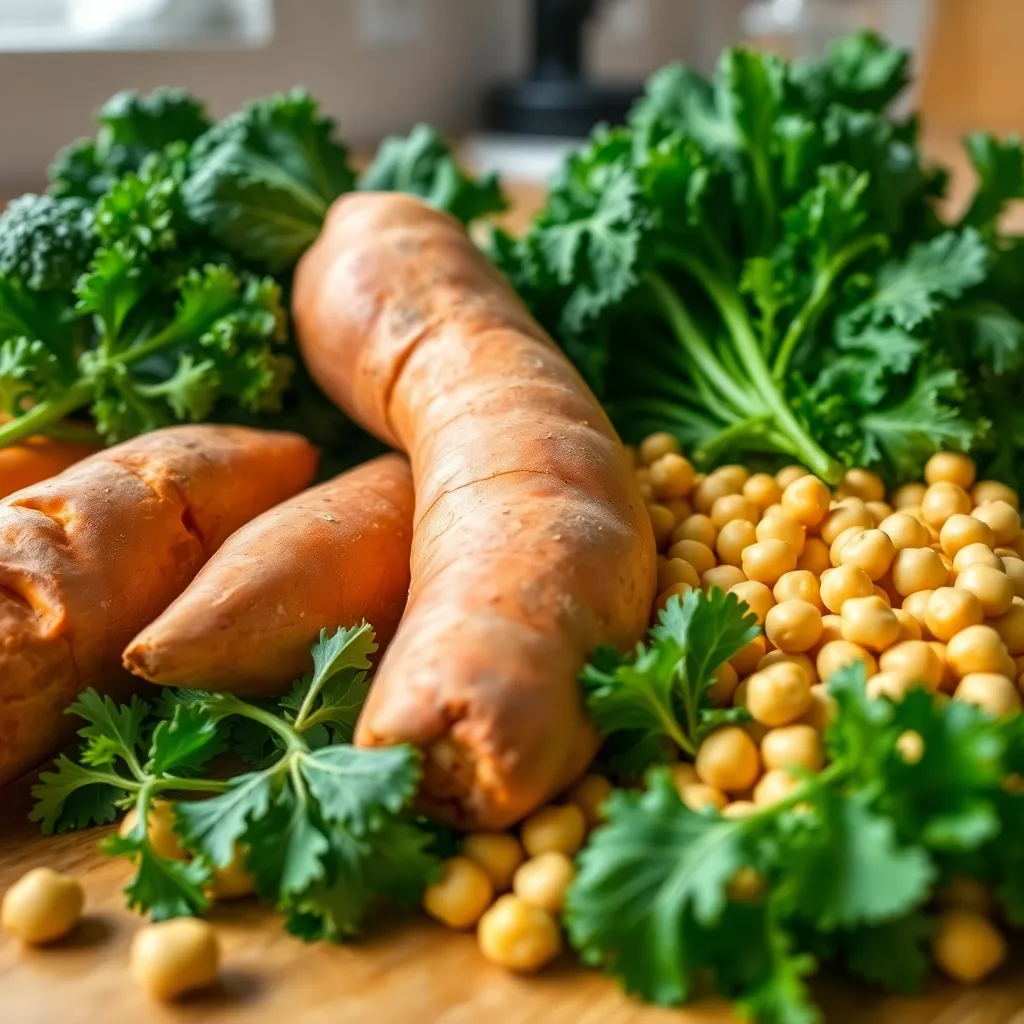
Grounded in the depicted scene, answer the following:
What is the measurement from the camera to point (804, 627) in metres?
1.01

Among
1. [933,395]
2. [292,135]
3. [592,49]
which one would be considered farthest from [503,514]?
[592,49]

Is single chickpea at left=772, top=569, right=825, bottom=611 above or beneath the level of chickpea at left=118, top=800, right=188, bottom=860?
above

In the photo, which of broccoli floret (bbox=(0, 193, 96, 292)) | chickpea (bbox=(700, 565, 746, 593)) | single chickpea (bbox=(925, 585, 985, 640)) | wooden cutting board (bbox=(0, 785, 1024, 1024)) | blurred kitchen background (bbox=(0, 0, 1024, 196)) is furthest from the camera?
blurred kitchen background (bbox=(0, 0, 1024, 196))

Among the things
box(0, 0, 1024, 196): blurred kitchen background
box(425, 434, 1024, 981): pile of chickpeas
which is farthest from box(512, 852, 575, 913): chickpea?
box(0, 0, 1024, 196): blurred kitchen background

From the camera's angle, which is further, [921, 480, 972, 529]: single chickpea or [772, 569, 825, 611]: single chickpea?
[921, 480, 972, 529]: single chickpea

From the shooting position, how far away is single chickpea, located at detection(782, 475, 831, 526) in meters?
1.22

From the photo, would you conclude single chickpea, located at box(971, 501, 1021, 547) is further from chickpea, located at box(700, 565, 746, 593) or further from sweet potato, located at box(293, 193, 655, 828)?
sweet potato, located at box(293, 193, 655, 828)

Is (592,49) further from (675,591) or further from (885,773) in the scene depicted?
(885,773)

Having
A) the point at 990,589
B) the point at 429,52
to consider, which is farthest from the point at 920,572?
the point at 429,52

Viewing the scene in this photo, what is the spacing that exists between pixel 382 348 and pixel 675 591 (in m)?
0.47

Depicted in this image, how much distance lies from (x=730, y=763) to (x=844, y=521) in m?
0.39

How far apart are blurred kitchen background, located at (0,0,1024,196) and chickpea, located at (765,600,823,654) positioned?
204 centimetres

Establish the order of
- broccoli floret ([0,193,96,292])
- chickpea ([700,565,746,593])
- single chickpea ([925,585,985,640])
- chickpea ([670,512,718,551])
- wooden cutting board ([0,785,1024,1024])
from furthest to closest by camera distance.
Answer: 1. broccoli floret ([0,193,96,292])
2. chickpea ([670,512,718,551])
3. chickpea ([700,565,746,593])
4. single chickpea ([925,585,985,640])
5. wooden cutting board ([0,785,1024,1024])

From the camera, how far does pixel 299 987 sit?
2.70ft
